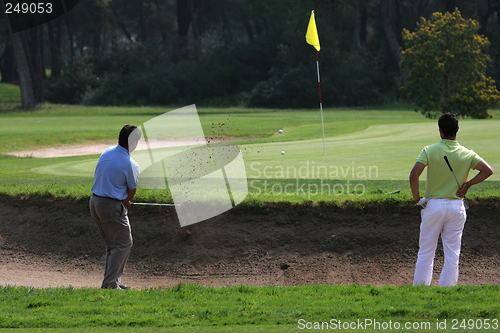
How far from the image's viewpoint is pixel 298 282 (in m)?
7.81

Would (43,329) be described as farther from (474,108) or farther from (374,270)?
(474,108)

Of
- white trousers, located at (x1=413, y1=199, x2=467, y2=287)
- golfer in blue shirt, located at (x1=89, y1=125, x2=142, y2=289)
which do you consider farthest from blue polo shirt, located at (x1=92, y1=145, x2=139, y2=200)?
white trousers, located at (x1=413, y1=199, x2=467, y2=287)

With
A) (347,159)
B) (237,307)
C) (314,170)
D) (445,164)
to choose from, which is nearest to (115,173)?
(237,307)

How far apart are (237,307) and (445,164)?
2.74 meters

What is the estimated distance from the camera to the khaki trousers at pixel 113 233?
673cm

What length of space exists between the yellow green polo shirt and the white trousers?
5.0 inches

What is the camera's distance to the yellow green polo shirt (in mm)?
6004

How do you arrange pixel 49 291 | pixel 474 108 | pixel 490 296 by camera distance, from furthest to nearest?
pixel 474 108, pixel 49 291, pixel 490 296

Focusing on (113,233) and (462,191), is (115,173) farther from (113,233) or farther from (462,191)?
(462,191)

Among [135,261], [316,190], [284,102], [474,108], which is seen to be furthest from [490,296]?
[284,102]

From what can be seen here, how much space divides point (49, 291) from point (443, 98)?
28.1 m

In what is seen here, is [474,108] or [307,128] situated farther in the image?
[474,108]

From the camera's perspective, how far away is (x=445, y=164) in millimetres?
6039

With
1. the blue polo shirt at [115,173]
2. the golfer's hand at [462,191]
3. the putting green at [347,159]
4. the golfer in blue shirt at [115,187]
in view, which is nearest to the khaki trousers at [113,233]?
the golfer in blue shirt at [115,187]
